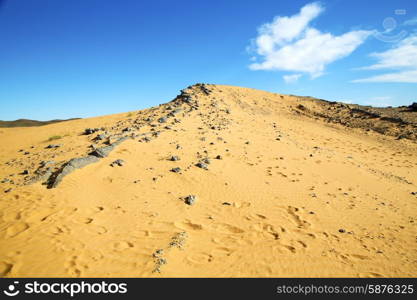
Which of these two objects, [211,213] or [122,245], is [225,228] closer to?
[211,213]

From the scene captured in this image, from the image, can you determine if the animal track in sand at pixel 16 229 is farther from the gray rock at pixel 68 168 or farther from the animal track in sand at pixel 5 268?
the gray rock at pixel 68 168

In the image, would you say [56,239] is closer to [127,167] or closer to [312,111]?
[127,167]

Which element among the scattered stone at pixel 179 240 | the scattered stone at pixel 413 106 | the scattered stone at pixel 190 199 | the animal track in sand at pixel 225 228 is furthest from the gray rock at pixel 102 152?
the scattered stone at pixel 413 106

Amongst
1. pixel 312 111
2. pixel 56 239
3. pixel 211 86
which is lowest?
pixel 56 239

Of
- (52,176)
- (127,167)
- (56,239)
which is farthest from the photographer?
(127,167)

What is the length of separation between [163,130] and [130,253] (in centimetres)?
→ 861

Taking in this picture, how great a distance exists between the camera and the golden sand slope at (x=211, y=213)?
457 centimetres

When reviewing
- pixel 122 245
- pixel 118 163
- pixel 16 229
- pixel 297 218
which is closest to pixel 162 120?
pixel 118 163

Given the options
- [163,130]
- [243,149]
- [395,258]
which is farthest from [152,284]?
[163,130]

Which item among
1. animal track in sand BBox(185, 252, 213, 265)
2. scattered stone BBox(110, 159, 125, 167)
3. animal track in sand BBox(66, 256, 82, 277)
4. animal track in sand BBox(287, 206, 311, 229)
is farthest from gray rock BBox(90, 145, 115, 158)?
animal track in sand BBox(287, 206, 311, 229)

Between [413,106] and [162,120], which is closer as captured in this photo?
[162,120]

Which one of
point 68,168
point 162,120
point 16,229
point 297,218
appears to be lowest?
point 16,229

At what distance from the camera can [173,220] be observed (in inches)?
235

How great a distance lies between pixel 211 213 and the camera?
6340 millimetres
